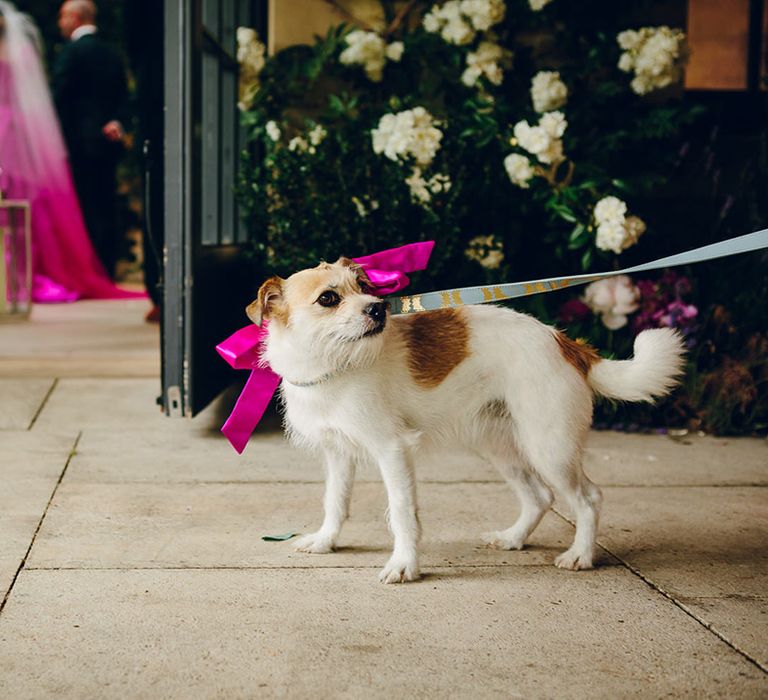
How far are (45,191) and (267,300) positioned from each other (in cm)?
711

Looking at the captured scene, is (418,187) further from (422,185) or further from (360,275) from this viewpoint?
(360,275)

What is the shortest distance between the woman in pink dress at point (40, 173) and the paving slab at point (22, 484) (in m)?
4.43

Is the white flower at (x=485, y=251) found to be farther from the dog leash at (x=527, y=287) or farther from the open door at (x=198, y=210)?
the dog leash at (x=527, y=287)

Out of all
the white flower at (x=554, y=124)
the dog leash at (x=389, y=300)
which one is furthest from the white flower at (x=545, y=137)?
the dog leash at (x=389, y=300)

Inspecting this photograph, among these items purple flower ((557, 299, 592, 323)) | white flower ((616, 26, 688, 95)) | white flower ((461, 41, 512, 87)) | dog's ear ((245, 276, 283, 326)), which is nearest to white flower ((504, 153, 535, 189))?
white flower ((461, 41, 512, 87))

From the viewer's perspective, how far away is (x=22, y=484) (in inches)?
162

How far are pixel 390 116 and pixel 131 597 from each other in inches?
115

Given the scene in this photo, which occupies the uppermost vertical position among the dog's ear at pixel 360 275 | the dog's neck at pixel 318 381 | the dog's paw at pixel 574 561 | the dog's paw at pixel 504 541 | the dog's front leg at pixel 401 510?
the dog's ear at pixel 360 275

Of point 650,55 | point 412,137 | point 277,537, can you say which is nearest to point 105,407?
point 412,137

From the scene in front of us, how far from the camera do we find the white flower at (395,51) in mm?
5594

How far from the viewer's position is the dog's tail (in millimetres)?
3254

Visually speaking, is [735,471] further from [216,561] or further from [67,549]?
[67,549]

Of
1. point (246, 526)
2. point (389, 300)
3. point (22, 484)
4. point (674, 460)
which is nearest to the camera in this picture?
point (389, 300)

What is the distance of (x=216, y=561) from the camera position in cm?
327
